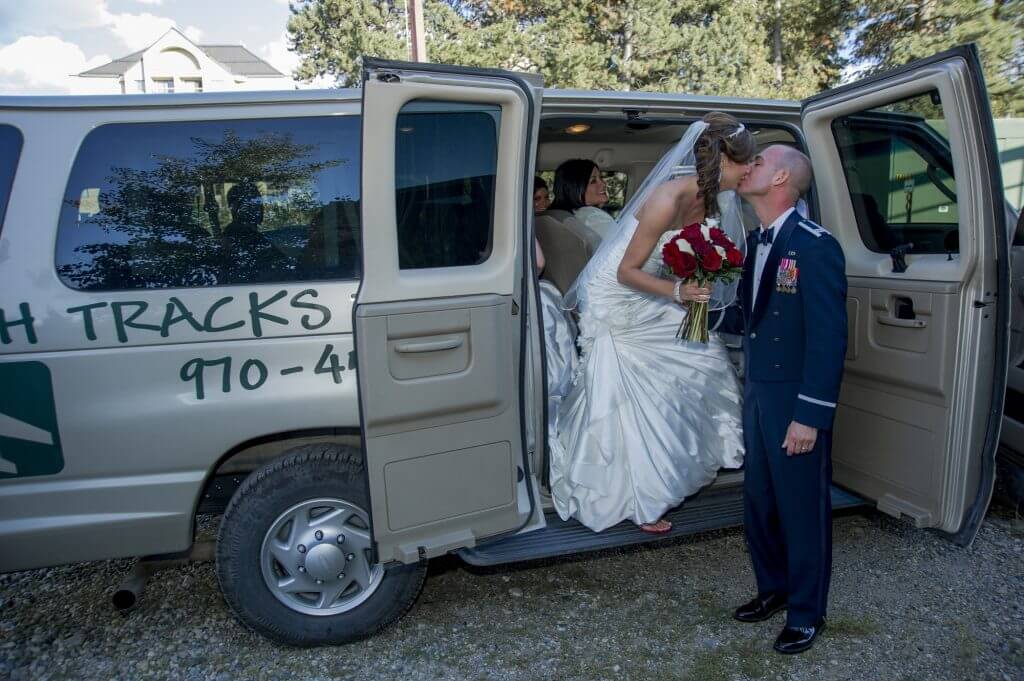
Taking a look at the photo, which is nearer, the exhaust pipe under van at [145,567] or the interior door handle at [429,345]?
the interior door handle at [429,345]

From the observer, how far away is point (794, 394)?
290cm

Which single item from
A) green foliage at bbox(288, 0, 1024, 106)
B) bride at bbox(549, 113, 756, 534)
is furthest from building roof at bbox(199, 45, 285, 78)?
bride at bbox(549, 113, 756, 534)

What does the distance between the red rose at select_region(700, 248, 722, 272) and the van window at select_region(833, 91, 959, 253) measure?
2.97ft

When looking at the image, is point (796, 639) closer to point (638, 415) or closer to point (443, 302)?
point (638, 415)

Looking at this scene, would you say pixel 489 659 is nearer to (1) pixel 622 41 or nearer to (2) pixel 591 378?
(2) pixel 591 378

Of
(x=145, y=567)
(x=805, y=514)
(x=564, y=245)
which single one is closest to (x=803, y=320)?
(x=805, y=514)

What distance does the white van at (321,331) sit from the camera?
8.73 feet

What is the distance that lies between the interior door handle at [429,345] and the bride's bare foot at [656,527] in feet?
4.16

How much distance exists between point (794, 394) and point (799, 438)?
0.20 m

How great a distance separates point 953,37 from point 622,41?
25.7 ft

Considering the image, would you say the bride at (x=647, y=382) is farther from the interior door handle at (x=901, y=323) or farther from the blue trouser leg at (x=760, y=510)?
the interior door handle at (x=901, y=323)

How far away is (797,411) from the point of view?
277cm

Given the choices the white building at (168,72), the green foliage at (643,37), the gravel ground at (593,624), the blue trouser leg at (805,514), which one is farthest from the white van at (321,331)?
the white building at (168,72)

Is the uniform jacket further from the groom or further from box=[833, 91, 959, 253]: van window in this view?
box=[833, 91, 959, 253]: van window
